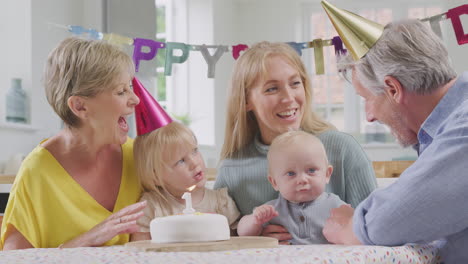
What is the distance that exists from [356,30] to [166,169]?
0.64 meters

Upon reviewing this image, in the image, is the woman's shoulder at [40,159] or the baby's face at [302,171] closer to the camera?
the baby's face at [302,171]

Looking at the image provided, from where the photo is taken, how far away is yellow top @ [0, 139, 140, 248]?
5.07ft

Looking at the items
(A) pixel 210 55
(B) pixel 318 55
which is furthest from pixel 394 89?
(A) pixel 210 55

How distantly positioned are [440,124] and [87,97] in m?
0.89

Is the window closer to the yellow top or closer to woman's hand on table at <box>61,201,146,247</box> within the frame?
the yellow top

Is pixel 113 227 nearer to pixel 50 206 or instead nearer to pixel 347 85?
pixel 50 206

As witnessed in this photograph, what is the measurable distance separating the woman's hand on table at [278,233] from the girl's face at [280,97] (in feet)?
0.95

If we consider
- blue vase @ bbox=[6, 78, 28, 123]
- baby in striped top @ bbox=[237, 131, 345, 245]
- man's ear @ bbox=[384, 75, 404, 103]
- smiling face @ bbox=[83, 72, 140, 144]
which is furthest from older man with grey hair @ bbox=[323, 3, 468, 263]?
blue vase @ bbox=[6, 78, 28, 123]

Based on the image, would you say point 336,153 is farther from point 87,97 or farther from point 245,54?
point 87,97

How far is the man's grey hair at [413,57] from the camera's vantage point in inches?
46.3

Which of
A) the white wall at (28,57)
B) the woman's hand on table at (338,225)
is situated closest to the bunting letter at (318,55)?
the woman's hand on table at (338,225)

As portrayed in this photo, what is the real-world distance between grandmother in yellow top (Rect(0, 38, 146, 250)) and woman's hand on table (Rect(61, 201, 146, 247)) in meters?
0.11

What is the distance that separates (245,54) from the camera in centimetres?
177

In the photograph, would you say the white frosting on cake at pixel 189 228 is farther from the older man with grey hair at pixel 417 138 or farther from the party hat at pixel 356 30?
the party hat at pixel 356 30
